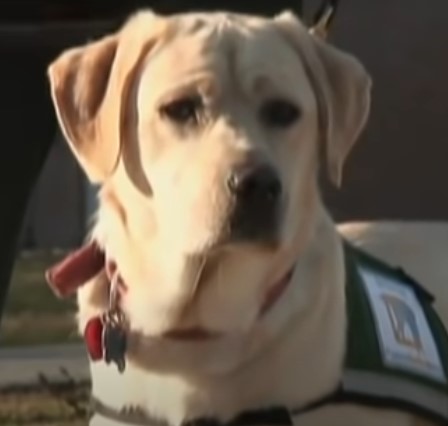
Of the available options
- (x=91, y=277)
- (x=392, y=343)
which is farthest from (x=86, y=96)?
(x=392, y=343)

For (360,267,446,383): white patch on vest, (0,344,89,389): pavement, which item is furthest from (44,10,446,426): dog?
(0,344,89,389): pavement

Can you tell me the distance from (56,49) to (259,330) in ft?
4.34

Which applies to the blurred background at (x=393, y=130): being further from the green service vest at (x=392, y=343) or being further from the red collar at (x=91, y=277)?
the red collar at (x=91, y=277)

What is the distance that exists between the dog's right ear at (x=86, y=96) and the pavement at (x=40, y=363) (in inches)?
68.0

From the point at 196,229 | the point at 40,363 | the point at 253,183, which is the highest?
the point at 253,183

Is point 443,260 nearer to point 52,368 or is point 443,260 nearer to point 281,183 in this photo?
point 281,183

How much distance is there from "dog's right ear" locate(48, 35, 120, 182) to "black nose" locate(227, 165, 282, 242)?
297 mm

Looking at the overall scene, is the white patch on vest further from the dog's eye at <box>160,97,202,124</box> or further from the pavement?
the pavement

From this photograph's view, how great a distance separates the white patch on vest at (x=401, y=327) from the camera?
3.41m

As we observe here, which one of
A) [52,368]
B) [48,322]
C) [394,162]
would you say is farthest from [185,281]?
[394,162]

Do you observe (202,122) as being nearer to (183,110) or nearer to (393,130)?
(183,110)

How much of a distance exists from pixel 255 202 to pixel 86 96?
40cm

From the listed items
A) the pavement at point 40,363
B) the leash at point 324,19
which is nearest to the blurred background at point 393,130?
the pavement at point 40,363

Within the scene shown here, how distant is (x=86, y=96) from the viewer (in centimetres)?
327
